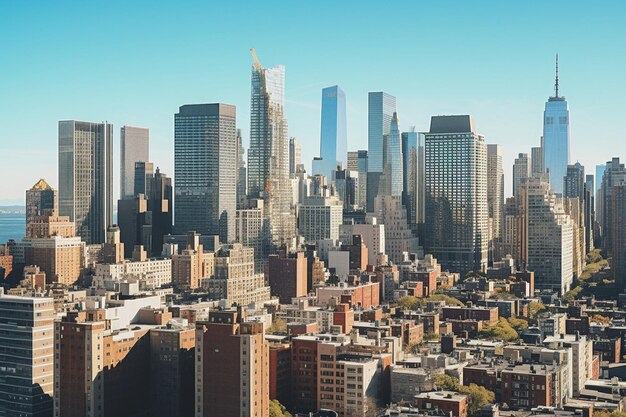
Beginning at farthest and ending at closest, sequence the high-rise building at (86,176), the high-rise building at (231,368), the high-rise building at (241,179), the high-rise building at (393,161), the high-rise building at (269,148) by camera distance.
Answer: the high-rise building at (393,161)
the high-rise building at (241,179)
the high-rise building at (269,148)
the high-rise building at (86,176)
the high-rise building at (231,368)

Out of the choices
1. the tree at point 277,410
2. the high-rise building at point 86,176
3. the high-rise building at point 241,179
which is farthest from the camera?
the high-rise building at point 241,179

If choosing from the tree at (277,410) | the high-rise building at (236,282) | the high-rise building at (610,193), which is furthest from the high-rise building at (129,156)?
the tree at (277,410)

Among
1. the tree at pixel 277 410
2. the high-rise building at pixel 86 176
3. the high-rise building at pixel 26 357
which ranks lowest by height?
the tree at pixel 277 410

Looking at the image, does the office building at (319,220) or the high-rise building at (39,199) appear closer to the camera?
the high-rise building at (39,199)

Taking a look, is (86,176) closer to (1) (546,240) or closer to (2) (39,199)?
(2) (39,199)

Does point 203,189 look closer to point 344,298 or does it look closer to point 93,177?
point 93,177

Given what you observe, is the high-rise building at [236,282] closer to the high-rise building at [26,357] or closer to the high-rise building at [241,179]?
the high-rise building at [26,357]

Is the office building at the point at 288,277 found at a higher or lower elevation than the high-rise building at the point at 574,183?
lower

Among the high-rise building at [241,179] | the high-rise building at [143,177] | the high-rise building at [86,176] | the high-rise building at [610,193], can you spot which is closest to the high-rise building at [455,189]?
the high-rise building at [610,193]
